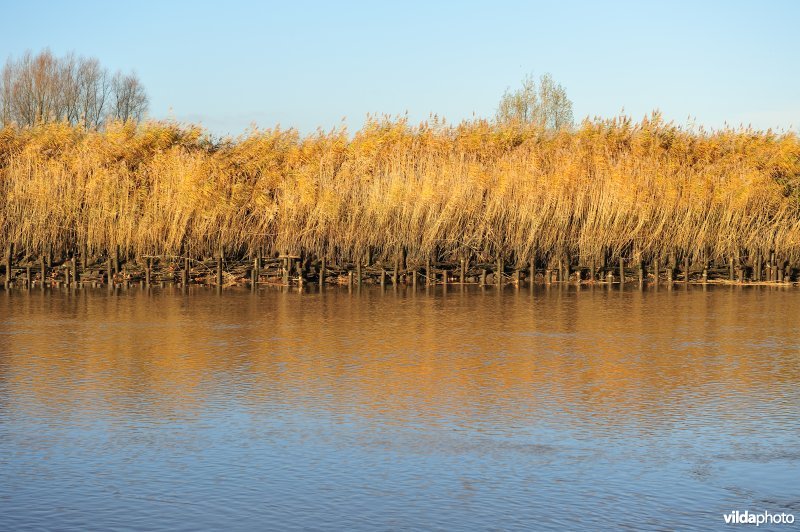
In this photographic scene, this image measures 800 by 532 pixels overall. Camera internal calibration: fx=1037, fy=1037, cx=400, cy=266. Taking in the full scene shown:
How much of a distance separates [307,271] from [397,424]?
15638mm

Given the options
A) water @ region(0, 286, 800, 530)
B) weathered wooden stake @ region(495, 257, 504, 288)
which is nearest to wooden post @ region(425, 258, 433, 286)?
weathered wooden stake @ region(495, 257, 504, 288)

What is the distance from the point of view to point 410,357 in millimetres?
10625

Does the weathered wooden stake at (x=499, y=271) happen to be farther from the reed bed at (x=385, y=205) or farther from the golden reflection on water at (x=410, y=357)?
the golden reflection on water at (x=410, y=357)

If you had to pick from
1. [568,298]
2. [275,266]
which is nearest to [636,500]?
[568,298]

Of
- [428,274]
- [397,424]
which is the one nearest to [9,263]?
[428,274]

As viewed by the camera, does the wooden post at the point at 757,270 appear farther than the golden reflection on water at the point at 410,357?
Yes

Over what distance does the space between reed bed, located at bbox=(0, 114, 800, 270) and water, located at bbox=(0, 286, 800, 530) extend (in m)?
8.88

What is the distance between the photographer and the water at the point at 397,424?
530 centimetres

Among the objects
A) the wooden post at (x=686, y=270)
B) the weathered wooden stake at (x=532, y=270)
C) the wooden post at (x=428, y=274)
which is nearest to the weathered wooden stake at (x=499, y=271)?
the weathered wooden stake at (x=532, y=270)

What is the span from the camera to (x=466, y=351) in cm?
1112

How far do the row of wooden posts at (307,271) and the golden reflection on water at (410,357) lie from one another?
469 cm

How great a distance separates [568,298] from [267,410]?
1132cm

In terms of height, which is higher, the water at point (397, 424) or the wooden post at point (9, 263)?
the wooden post at point (9, 263)

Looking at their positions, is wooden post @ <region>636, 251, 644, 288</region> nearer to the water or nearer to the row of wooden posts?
the row of wooden posts
